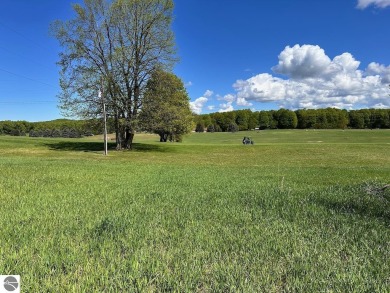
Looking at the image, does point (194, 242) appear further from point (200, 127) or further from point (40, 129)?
point (200, 127)

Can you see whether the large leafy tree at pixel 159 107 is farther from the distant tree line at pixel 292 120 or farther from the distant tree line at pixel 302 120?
the distant tree line at pixel 302 120

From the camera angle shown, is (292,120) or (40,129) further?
(292,120)

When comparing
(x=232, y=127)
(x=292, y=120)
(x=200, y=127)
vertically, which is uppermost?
(x=292, y=120)

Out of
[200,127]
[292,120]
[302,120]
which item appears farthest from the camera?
[302,120]

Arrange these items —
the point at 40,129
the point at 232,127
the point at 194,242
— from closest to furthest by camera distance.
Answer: the point at 194,242
the point at 40,129
the point at 232,127

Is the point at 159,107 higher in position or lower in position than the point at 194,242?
higher

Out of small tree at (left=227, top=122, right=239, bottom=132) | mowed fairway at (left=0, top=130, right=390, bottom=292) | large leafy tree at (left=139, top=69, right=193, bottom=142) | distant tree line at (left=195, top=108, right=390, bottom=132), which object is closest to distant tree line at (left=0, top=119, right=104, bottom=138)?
large leafy tree at (left=139, top=69, right=193, bottom=142)

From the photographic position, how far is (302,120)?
475ft

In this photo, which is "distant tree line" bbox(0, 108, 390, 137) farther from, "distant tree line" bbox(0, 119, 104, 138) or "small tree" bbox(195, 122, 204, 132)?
"distant tree line" bbox(0, 119, 104, 138)

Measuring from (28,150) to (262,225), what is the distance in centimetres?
3361

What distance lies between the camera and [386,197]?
868cm

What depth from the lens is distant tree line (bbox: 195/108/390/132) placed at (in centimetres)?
14138

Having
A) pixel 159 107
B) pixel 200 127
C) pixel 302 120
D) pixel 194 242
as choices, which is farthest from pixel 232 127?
pixel 194 242

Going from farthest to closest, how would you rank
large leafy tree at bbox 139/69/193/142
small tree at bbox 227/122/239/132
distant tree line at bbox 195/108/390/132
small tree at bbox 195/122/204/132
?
distant tree line at bbox 195/108/390/132, small tree at bbox 195/122/204/132, small tree at bbox 227/122/239/132, large leafy tree at bbox 139/69/193/142
